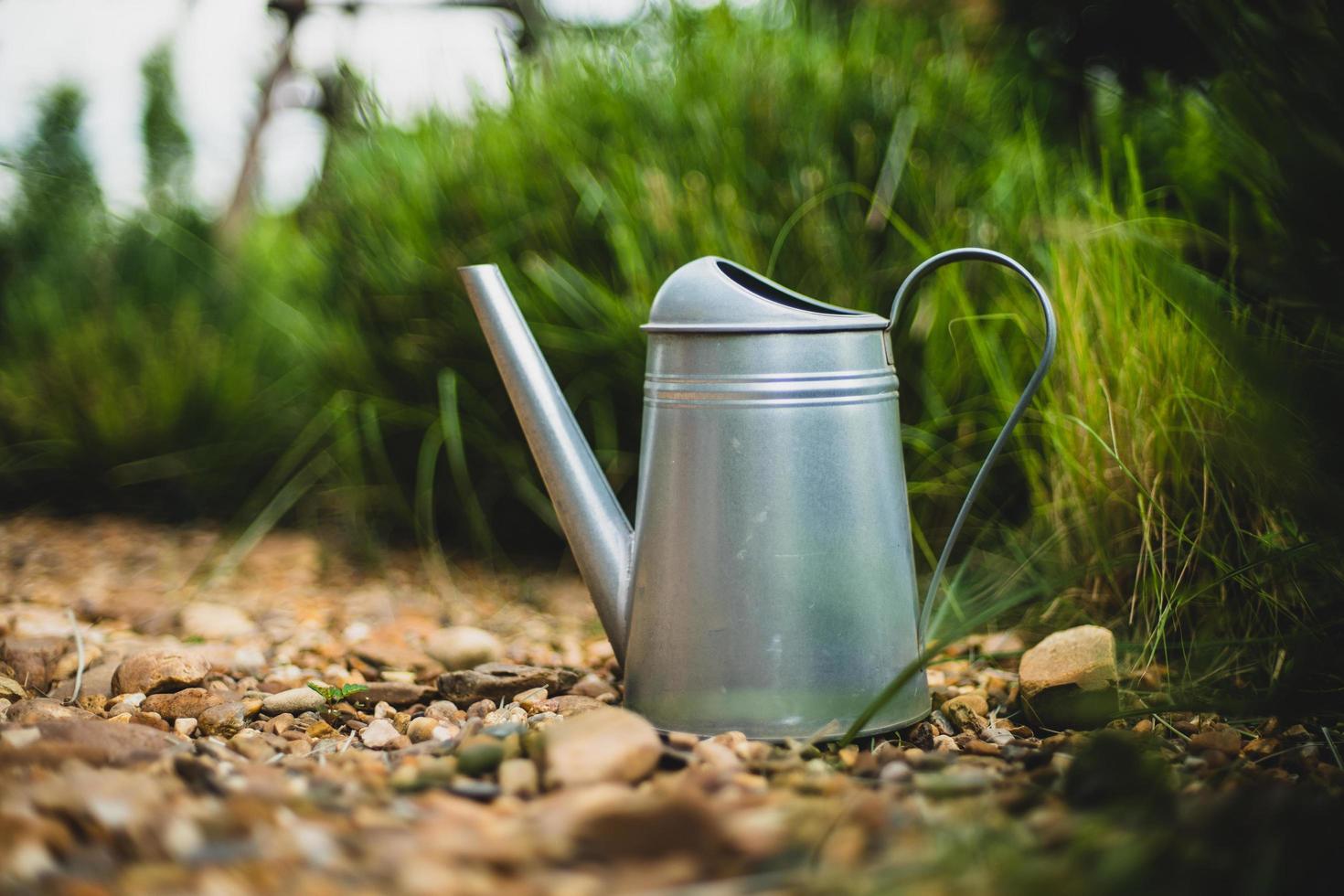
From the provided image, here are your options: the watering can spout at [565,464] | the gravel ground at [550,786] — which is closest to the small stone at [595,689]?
the gravel ground at [550,786]

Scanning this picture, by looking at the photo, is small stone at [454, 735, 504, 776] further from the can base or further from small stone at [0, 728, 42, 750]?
small stone at [0, 728, 42, 750]

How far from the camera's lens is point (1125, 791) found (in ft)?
2.84

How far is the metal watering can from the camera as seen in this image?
1.17m

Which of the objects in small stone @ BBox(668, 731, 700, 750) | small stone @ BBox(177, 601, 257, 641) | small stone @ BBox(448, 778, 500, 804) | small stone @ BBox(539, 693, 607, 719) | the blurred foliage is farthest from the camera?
small stone @ BBox(177, 601, 257, 641)

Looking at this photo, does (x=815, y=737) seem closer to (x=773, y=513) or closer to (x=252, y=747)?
(x=773, y=513)

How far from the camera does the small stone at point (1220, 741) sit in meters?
1.16

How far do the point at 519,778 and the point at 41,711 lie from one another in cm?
65

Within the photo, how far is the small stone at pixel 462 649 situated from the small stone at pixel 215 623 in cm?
40

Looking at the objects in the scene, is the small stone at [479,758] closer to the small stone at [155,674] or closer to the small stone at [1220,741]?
the small stone at [155,674]

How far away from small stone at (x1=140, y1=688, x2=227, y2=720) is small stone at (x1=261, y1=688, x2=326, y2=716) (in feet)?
0.18

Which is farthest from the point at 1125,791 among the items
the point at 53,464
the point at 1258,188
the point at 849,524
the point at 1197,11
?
the point at 53,464

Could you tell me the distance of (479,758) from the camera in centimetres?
101

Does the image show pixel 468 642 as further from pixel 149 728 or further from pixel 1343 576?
pixel 1343 576

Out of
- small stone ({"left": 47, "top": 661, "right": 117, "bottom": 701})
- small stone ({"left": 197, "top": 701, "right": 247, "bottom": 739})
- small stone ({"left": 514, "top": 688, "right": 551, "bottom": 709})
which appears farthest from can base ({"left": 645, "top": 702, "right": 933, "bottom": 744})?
small stone ({"left": 47, "top": 661, "right": 117, "bottom": 701})
